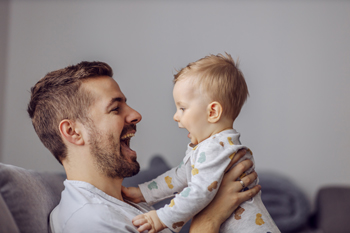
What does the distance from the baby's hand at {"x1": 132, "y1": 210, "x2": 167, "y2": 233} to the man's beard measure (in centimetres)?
23

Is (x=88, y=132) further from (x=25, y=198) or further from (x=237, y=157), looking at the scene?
(x=237, y=157)

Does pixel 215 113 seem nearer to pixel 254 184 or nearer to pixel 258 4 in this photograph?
pixel 254 184

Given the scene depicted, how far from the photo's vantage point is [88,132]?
1.21m

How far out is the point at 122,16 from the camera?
9.75ft

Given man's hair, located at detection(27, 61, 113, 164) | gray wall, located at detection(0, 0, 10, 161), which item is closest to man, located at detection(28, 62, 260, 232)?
man's hair, located at detection(27, 61, 113, 164)

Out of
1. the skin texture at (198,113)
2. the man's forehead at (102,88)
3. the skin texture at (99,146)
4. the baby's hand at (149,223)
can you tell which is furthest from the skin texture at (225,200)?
the man's forehead at (102,88)

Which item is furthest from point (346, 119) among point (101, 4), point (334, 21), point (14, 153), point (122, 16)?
point (14, 153)

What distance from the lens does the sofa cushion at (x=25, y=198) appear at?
1.04 m

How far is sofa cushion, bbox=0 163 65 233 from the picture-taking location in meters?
1.04

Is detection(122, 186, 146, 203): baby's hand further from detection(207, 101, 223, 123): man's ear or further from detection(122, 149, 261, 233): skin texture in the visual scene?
detection(207, 101, 223, 123): man's ear

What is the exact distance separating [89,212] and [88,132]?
310 mm

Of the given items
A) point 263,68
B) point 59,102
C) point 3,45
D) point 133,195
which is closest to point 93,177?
point 133,195

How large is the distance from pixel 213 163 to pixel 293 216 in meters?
1.96

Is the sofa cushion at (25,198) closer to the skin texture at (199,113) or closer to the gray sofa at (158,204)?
the gray sofa at (158,204)
